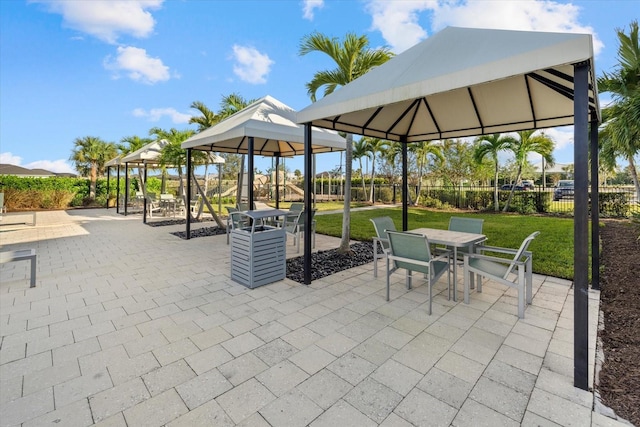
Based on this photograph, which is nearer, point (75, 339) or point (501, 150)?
point (75, 339)

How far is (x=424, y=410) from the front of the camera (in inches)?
70.7

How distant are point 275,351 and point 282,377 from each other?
37 centimetres

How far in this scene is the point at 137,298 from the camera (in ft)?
12.1

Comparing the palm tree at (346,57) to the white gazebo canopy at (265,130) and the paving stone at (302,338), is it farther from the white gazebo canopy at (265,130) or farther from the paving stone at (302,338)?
the paving stone at (302,338)

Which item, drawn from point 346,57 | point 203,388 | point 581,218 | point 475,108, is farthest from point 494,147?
point 203,388

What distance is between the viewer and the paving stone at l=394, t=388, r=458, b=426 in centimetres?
171

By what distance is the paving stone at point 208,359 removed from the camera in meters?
2.24

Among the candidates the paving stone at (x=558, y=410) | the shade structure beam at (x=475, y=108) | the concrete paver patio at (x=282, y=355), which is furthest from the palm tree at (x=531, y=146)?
the paving stone at (x=558, y=410)

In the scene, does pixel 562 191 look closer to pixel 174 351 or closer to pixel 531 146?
pixel 531 146

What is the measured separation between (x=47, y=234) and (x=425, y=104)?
10.6 metres

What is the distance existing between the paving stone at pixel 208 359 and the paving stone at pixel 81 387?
21.1 inches

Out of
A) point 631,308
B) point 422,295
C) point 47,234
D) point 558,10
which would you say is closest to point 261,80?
point 47,234

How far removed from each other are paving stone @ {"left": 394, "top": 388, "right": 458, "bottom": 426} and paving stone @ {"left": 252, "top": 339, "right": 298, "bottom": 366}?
0.97 meters

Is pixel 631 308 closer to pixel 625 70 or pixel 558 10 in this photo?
pixel 625 70
